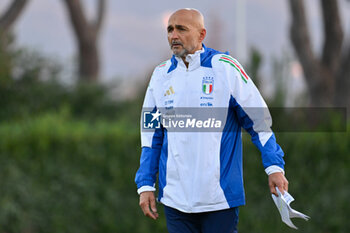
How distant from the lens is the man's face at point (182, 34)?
395 cm

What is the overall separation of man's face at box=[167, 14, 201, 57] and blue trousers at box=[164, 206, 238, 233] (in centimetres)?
111

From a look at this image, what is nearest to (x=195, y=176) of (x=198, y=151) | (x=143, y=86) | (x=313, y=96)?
(x=198, y=151)

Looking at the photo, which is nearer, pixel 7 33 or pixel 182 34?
pixel 182 34

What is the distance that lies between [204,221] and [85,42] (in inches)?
589

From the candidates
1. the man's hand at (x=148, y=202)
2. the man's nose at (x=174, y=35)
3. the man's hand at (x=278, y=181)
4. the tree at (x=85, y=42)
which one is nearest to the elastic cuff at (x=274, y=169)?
the man's hand at (x=278, y=181)

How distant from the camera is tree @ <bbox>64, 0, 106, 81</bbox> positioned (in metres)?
18.1

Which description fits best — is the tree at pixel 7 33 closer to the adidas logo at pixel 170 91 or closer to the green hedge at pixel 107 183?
the green hedge at pixel 107 183

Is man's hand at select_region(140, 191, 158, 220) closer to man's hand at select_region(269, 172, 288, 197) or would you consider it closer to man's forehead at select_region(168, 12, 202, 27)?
man's hand at select_region(269, 172, 288, 197)

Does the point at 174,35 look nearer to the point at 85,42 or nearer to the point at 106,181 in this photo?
the point at 106,181

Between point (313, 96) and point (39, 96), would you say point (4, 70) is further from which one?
point (313, 96)

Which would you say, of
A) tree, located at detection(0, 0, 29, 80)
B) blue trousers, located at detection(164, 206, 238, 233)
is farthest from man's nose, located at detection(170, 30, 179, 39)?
tree, located at detection(0, 0, 29, 80)

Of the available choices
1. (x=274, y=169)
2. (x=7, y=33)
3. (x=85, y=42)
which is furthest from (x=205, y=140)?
(x=85, y=42)

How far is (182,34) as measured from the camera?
396cm

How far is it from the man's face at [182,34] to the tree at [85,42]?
46.9 ft
